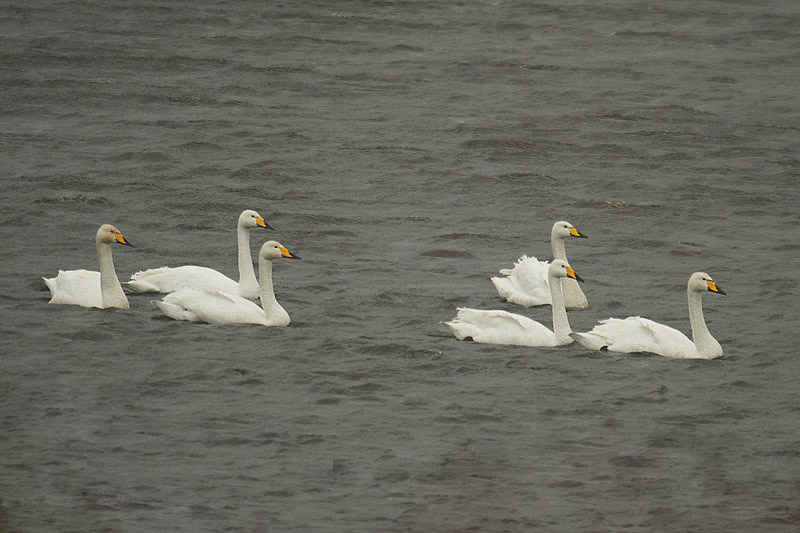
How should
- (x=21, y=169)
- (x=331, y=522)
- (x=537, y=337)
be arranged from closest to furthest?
(x=331, y=522)
(x=537, y=337)
(x=21, y=169)

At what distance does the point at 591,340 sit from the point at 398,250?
13.4 ft

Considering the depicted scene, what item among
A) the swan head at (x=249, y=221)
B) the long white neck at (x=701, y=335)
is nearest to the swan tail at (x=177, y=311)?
the swan head at (x=249, y=221)

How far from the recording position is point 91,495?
11.4 meters

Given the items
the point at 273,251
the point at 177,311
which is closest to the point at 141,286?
the point at 177,311

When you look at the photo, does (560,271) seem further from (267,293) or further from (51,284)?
(51,284)

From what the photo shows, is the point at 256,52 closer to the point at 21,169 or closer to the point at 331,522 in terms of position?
the point at 21,169

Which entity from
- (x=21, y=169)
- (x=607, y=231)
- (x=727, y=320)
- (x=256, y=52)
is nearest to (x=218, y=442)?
(x=727, y=320)

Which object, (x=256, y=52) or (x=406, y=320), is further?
(x=256, y=52)

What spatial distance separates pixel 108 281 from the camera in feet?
52.3

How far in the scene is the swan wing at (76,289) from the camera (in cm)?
1611

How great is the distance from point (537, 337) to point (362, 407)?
8.00 ft

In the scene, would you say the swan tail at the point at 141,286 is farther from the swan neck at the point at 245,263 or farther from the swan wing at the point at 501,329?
the swan wing at the point at 501,329

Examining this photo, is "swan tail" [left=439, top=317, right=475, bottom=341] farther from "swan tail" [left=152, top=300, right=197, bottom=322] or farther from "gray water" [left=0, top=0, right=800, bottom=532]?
"swan tail" [left=152, top=300, right=197, bottom=322]

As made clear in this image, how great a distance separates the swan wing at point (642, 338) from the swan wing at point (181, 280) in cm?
390
